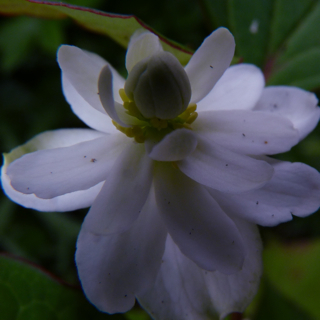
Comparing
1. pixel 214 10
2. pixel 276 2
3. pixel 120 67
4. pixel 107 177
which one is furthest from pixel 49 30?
pixel 107 177

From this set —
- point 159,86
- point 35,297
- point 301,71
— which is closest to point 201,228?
point 159,86

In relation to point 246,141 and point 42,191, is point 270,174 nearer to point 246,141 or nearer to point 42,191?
point 246,141

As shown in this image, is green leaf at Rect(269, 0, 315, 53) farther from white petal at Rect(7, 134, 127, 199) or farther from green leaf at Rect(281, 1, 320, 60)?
white petal at Rect(7, 134, 127, 199)

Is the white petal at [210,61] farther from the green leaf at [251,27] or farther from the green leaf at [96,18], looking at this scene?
the green leaf at [251,27]

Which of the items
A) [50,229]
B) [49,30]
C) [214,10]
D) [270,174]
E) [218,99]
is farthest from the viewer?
[50,229]

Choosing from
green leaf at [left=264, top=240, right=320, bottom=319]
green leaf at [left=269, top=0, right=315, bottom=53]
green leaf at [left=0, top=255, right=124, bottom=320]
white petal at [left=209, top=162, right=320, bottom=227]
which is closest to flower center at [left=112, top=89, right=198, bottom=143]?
white petal at [left=209, top=162, right=320, bottom=227]
